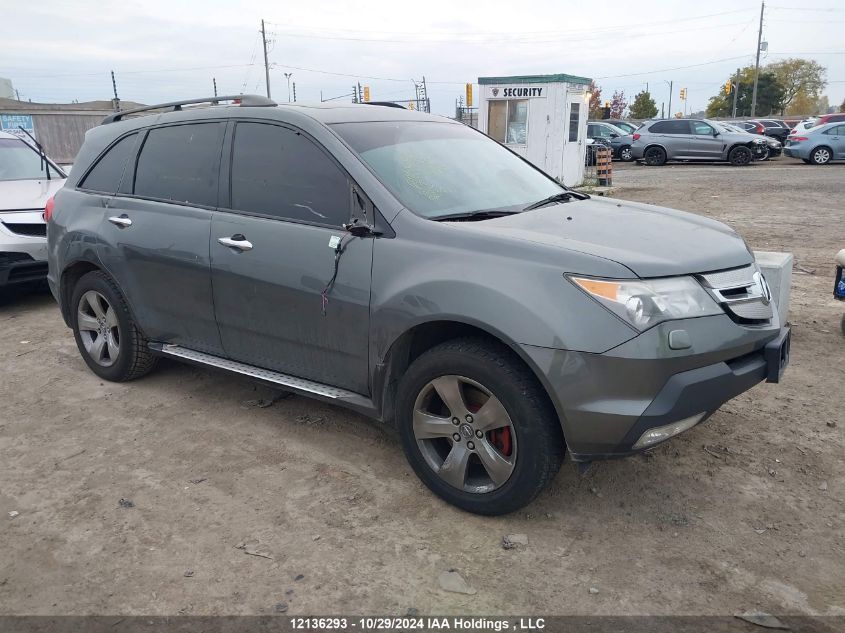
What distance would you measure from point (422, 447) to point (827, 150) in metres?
24.6

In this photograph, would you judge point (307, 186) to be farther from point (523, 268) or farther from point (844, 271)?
point (844, 271)

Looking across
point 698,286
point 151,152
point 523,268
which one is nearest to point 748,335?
point 698,286

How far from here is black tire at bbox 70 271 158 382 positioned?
4559 mm

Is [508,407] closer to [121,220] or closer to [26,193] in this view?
[121,220]

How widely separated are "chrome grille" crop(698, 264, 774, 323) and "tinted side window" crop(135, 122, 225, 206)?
2.70 meters

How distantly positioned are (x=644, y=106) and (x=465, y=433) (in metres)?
74.9

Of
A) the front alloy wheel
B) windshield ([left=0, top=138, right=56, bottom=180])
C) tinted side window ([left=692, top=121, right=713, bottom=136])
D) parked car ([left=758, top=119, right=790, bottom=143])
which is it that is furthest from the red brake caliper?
parked car ([left=758, top=119, right=790, bottom=143])

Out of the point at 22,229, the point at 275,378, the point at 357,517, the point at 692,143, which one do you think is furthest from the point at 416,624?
the point at 692,143

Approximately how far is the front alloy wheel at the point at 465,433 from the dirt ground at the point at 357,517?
20cm

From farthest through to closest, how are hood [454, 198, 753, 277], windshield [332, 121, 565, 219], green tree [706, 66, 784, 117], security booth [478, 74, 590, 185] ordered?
green tree [706, 66, 784, 117], security booth [478, 74, 590, 185], windshield [332, 121, 565, 219], hood [454, 198, 753, 277]

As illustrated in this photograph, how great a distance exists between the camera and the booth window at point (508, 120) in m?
17.1

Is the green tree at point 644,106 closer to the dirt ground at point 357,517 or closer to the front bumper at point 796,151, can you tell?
A: the front bumper at point 796,151

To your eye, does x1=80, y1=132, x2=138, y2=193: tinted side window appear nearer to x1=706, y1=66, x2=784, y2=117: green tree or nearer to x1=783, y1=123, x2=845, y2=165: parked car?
x1=783, y1=123, x2=845, y2=165: parked car

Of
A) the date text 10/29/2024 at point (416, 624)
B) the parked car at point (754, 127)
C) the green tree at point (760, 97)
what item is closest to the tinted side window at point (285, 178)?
the date text 10/29/2024 at point (416, 624)
